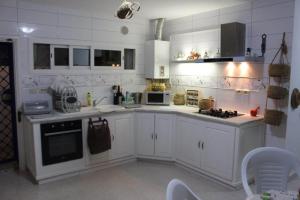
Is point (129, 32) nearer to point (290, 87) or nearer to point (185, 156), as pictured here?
point (185, 156)

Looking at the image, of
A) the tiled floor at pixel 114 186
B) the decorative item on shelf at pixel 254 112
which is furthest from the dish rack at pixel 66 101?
the decorative item on shelf at pixel 254 112

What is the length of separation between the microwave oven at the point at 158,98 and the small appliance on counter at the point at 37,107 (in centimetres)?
159

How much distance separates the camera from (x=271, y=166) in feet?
6.44

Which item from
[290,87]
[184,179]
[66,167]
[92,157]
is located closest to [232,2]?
[290,87]

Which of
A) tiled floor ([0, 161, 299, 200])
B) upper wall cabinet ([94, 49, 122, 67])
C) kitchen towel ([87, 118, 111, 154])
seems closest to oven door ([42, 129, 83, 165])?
kitchen towel ([87, 118, 111, 154])

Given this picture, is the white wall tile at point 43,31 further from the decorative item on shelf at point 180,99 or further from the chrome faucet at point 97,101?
the decorative item on shelf at point 180,99

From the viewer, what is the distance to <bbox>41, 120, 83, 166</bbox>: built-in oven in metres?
3.15

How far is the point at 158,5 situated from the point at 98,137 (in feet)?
6.49

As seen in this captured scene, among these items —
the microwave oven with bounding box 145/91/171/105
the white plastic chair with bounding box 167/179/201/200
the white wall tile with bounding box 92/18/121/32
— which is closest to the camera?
the white plastic chair with bounding box 167/179/201/200

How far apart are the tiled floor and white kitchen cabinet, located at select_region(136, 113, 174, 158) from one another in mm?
304

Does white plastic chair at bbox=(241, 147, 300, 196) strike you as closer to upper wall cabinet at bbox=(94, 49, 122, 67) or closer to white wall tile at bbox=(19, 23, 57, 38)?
upper wall cabinet at bbox=(94, 49, 122, 67)

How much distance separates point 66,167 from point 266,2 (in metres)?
3.30

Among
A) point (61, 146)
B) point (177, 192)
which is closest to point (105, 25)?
point (61, 146)

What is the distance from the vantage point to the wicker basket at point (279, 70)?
2.87 meters
